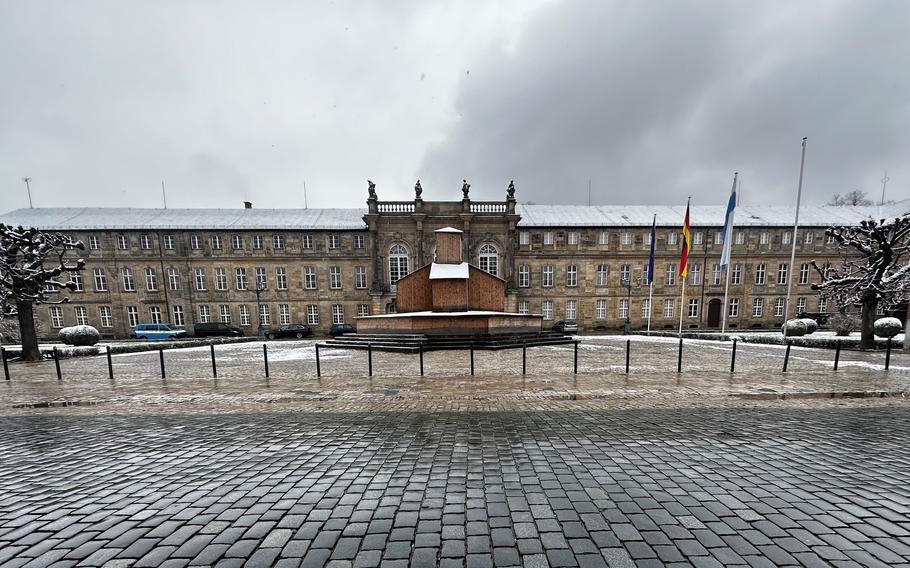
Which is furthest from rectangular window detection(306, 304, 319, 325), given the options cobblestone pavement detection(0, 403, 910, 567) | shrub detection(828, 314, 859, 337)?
shrub detection(828, 314, 859, 337)

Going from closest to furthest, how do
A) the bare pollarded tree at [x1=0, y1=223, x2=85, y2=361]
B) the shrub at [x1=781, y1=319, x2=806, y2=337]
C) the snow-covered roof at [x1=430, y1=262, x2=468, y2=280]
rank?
1. the bare pollarded tree at [x1=0, y1=223, x2=85, y2=361]
2. the snow-covered roof at [x1=430, y1=262, x2=468, y2=280]
3. the shrub at [x1=781, y1=319, x2=806, y2=337]

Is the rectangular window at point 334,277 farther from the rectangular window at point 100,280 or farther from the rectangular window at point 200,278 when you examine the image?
the rectangular window at point 100,280

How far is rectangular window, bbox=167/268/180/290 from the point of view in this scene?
1300 inches

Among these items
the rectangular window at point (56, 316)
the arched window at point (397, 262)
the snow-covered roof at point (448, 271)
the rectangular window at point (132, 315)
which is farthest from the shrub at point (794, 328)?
the rectangular window at point (56, 316)

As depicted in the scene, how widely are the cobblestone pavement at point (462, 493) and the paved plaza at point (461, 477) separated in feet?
0.06

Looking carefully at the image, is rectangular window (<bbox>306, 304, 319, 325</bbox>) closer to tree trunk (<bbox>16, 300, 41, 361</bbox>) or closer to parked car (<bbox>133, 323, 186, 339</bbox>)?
parked car (<bbox>133, 323, 186, 339</bbox>)

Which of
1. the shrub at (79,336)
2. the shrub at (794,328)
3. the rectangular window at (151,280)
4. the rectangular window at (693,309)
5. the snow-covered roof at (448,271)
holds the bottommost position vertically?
the rectangular window at (693,309)

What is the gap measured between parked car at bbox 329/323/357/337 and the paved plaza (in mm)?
23840

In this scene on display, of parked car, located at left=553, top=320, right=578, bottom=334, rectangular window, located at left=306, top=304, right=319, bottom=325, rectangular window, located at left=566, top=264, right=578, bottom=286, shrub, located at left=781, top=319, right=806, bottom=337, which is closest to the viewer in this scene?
shrub, located at left=781, top=319, right=806, bottom=337

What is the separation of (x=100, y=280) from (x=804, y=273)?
231 feet

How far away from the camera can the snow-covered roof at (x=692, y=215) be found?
34.8 meters

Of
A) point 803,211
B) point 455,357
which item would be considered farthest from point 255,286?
point 803,211

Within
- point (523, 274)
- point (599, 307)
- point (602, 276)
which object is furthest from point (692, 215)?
point (523, 274)

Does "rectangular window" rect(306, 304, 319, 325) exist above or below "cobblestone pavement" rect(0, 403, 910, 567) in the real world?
below
